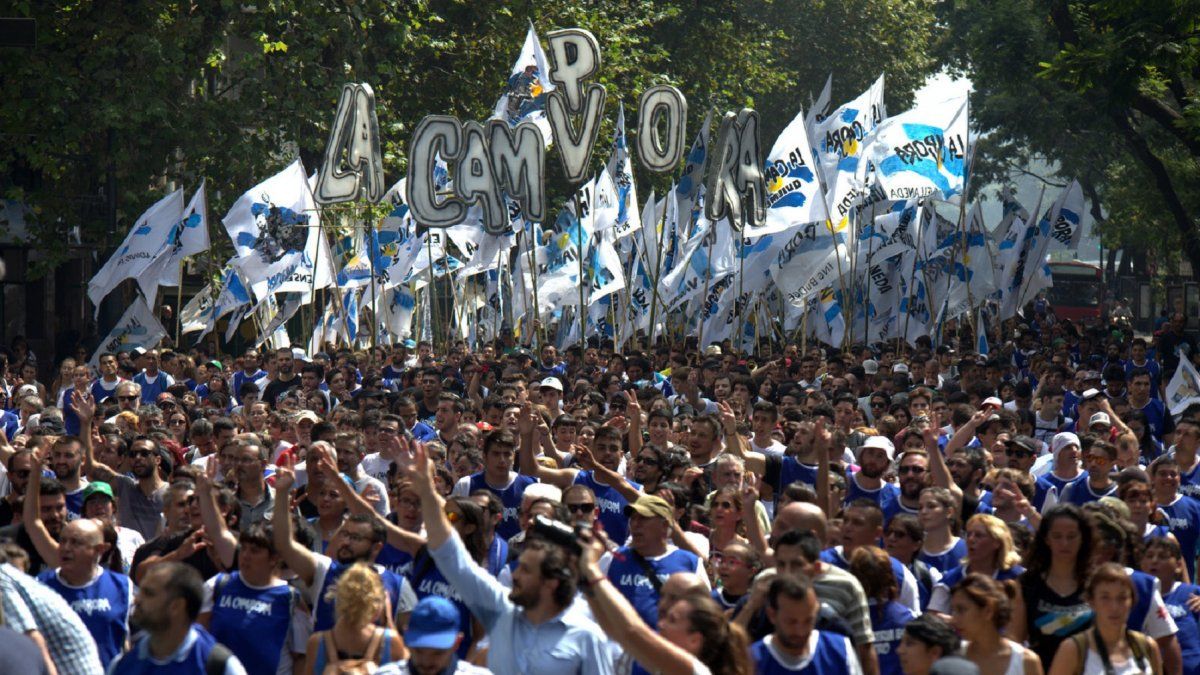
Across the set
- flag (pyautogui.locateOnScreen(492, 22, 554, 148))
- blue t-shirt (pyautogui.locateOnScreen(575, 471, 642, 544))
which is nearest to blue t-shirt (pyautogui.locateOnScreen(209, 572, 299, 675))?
blue t-shirt (pyautogui.locateOnScreen(575, 471, 642, 544))

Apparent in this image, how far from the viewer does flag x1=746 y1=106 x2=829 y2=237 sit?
20.5 meters

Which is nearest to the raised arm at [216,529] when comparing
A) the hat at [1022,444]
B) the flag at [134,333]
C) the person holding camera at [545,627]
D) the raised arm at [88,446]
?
the person holding camera at [545,627]

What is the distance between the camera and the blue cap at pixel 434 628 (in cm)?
568

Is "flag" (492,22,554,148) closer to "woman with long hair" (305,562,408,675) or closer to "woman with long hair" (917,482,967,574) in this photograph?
"woman with long hair" (917,482,967,574)

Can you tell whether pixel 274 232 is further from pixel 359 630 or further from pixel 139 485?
pixel 359 630

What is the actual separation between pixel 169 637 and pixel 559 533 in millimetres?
1367

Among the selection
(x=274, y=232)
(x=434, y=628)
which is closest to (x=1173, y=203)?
(x=274, y=232)

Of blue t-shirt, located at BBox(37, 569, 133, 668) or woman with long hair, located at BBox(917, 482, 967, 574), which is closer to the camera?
blue t-shirt, located at BBox(37, 569, 133, 668)

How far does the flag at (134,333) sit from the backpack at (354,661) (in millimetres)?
14484

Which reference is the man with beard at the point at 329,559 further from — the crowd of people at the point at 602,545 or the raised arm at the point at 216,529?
the raised arm at the point at 216,529

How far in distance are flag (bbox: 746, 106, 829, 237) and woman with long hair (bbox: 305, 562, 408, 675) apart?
47.6 ft

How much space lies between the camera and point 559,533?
6520 mm

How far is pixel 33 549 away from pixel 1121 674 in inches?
184

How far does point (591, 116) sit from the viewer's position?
20.3 metres
